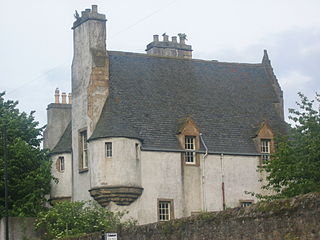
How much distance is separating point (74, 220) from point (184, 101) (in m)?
13.3

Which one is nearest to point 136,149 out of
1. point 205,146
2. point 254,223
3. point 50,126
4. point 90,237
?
point 205,146

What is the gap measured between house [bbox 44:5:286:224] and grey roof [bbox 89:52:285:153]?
0.07 metres

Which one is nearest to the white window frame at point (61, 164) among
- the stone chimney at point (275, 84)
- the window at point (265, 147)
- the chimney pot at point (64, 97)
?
the chimney pot at point (64, 97)

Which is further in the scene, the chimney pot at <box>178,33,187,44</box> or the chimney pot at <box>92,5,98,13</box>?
the chimney pot at <box>178,33,187,44</box>

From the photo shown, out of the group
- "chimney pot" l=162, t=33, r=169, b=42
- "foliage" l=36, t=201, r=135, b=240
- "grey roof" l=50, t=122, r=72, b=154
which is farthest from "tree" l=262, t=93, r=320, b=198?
"chimney pot" l=162, t=33, r=169, b=42

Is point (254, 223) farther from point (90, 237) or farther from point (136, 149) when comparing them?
point (136, 149)

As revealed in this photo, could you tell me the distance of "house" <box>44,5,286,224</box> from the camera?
167 feet

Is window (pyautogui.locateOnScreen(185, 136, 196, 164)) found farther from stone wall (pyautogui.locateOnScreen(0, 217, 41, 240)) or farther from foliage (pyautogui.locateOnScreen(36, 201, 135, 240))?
stone wall (pyautogui.locateOnScreen(0, 217, 41, 240))

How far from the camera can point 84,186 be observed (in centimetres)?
5325

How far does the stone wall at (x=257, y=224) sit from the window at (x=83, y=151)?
2657 cm

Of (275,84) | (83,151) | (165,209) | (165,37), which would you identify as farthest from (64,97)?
(165,209)

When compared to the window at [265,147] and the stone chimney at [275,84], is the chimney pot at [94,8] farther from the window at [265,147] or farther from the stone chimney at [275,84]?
the stone chimney at [275,84]

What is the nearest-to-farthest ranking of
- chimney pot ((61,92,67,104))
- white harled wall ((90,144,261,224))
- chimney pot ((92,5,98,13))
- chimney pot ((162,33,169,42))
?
1. white harled wall ((90,144,261,224))
2. chimney pot ((92,5,98,13))
3. chimney pot ((61,92,67,104))
4. chimney pot ((162,33,169,42))

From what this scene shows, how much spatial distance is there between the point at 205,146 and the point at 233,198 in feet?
11.8
